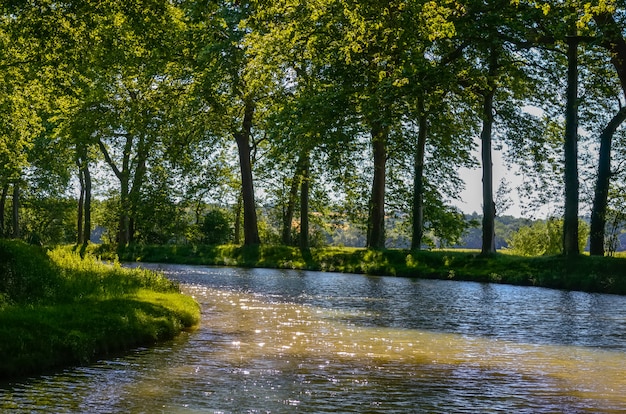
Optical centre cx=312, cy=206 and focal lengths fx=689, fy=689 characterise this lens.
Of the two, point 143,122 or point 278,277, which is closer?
point 278,277

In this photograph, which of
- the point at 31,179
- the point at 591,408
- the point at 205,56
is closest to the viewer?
the point at 591,408

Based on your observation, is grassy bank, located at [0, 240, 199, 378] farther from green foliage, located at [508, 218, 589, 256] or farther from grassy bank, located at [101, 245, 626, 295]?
green foliage, located at [508, 218, 589, 256]

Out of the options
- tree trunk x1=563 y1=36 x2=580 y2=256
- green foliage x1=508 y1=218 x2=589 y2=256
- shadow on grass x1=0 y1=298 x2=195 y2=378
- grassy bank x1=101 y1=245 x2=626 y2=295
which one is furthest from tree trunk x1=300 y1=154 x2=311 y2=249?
shadow on grass x1=0 y1=298 x2=195 y2=378

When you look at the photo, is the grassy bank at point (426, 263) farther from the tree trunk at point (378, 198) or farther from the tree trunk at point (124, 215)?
the tree trunk at point (124, 215)

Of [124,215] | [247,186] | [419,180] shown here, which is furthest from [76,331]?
[124,215]

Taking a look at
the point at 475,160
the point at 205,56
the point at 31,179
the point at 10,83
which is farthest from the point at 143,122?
the point at 31,179

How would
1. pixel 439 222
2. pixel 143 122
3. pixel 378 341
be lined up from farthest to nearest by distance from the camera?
pixel 439 222 → pixel 143 122 → pixel 378 341

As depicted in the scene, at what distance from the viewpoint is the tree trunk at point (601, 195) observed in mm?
31703

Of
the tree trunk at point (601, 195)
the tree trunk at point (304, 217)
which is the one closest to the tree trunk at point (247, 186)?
the tree trunk at point (304, 217)

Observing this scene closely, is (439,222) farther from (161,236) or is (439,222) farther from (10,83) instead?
(10,83)

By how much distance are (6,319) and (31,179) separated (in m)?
64.4

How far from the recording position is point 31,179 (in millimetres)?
71250

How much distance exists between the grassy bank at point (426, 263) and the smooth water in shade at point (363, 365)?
649cm

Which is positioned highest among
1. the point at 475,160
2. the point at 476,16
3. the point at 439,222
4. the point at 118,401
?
the point at 476,16
